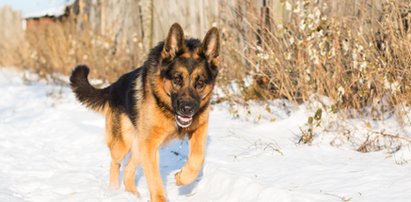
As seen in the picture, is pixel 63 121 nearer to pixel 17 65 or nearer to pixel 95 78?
pixel 95 78

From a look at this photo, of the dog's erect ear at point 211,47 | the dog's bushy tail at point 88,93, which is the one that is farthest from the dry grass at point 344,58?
the dog's bushy tail at point 88,93

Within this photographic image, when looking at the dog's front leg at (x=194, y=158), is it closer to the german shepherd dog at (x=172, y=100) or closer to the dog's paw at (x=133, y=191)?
the german shepherd dog at (x=172, y=100)

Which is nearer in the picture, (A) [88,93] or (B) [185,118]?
(B) [185,118]

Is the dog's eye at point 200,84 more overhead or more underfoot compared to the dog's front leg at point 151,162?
more overhead

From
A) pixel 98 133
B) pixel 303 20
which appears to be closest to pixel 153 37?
pixel 98 133

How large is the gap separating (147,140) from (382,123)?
2788mm

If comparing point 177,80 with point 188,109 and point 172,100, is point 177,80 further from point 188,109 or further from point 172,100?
point 188,109

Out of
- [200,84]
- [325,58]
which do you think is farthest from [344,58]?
[200,84]

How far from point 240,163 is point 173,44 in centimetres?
140

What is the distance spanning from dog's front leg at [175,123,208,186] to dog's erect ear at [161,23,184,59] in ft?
2.36

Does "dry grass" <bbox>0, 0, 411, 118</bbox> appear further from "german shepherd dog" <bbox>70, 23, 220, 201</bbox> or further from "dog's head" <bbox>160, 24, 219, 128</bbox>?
"german shepherd dog" <bbox>70, 23, 220, 201</bbox>

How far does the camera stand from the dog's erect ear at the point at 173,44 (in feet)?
14.9

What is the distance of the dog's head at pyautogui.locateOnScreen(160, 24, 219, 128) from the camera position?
434cm

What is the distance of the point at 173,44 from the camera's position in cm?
459
